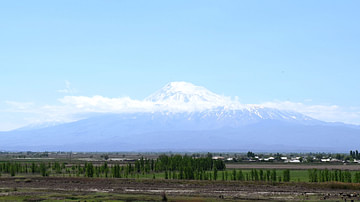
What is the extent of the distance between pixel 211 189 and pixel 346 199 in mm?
20914

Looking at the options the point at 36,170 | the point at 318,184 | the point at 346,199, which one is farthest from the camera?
the point at 36,170

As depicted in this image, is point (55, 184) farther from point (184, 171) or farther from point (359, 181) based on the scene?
point (359, 181)

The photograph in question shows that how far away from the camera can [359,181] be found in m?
80.7

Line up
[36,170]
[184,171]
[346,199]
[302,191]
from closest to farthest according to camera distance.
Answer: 1. [346,199]
2. [302,191]
3. [184,171]
4. [36,170]

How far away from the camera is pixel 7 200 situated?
63156mm

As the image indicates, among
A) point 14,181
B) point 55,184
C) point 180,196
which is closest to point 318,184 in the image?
point 180,196

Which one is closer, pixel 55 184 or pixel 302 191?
pixel 302 191

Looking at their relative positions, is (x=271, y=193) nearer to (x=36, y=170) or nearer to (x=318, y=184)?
(x=318, y=184)

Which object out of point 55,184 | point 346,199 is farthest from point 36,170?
A: point 346,199

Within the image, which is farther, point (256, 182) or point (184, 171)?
point (184, 171)

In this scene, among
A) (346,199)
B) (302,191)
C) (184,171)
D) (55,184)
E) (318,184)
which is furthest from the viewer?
(184,171)

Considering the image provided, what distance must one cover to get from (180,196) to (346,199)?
71.1 feet

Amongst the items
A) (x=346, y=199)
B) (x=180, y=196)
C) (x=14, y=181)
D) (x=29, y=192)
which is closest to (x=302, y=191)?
(x=346, y=199)

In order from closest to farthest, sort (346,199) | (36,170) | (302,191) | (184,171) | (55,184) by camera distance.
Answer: (346,199) < (302,191) < (55,184) < (184,171) < (36,170)
